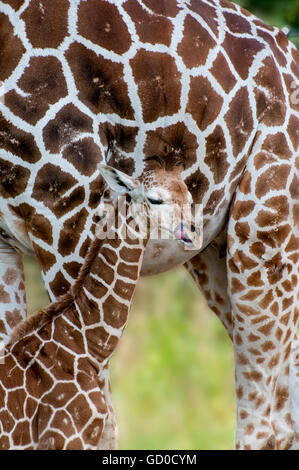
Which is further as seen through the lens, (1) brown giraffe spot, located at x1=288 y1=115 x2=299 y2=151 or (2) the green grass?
(2) the green grass

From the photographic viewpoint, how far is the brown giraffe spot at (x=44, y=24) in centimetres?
492

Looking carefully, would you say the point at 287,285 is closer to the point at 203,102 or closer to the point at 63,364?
the point at 203,102

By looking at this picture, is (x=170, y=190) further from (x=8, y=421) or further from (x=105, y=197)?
(x=8, y=421)

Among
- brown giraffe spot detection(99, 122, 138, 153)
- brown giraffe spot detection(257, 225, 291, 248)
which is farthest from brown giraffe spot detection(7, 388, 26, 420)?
brown giraffe spot detection(257, 225, 291, 248)

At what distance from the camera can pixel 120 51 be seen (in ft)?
16.5

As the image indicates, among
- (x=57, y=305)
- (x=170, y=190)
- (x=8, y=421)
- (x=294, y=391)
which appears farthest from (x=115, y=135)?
(x=294, y=391)

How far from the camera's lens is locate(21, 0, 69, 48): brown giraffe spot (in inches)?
194

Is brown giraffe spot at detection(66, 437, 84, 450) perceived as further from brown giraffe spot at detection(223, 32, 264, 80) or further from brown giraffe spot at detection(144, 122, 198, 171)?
brown giraffe spot at detection(223, 32, 264, 80)

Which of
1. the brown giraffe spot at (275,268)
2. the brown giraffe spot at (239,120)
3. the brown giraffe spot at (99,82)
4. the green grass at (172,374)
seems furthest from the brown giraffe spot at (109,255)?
the green grass at (172,374)

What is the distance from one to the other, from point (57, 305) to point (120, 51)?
4.41ft

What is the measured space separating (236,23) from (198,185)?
102 centimetres

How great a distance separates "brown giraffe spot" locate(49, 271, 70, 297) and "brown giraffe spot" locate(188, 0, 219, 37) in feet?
5.32

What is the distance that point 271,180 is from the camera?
18.1 ft

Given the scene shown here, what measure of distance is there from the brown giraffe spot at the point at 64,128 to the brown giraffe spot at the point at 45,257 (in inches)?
20.6
